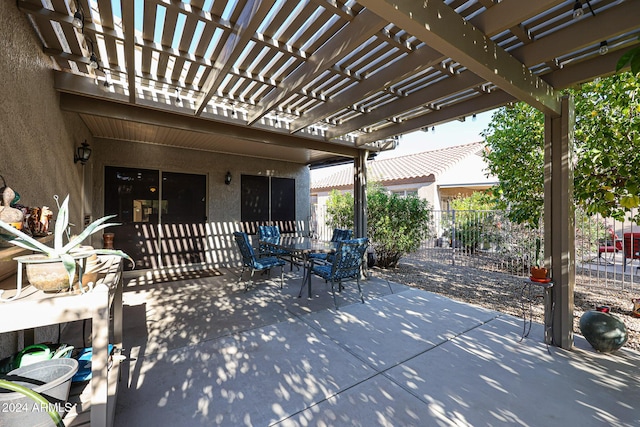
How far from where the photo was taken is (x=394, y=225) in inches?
260

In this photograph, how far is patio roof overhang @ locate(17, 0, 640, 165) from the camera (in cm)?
208

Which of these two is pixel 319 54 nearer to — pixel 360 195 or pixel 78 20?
pixel 78 20

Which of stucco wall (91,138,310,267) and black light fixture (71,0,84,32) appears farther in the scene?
stucco wall (91,138,310,267)

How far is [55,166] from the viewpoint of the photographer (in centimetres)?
309

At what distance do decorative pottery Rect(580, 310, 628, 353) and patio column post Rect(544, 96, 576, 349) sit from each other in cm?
17

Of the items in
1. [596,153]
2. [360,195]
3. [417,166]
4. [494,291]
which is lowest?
[494,291]

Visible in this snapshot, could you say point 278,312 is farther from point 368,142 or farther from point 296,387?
point 368,142

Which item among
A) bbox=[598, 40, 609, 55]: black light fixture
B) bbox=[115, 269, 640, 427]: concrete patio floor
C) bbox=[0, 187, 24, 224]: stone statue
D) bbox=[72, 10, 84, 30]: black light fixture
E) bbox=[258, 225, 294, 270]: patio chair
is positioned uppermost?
bbox=[72, 10, 84, 30]: black light fixture

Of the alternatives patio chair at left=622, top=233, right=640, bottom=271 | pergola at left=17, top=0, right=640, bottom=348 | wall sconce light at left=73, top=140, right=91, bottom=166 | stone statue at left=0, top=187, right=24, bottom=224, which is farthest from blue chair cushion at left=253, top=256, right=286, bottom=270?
patio chair at left=622, top=233, right=640, bottom=271

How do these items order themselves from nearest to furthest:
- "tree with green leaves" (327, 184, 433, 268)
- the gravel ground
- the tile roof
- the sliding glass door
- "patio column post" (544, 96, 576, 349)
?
"patio column post" (544, 96, 576, 349)
the gravel ground
the sliding glass door
"tree with green leaves" (327, 184, 433, 268)
the tile roof

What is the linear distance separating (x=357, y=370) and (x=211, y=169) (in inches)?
227

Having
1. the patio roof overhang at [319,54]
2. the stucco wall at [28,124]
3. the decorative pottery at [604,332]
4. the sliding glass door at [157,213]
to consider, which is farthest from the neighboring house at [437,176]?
the decorative pottery at [604,332]

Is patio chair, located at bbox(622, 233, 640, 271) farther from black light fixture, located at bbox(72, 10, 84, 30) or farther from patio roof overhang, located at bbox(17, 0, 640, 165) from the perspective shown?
black light fixture, located at bbox(72, 10, 84, 30)

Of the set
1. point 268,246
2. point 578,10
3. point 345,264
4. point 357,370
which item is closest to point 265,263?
point 268,246
